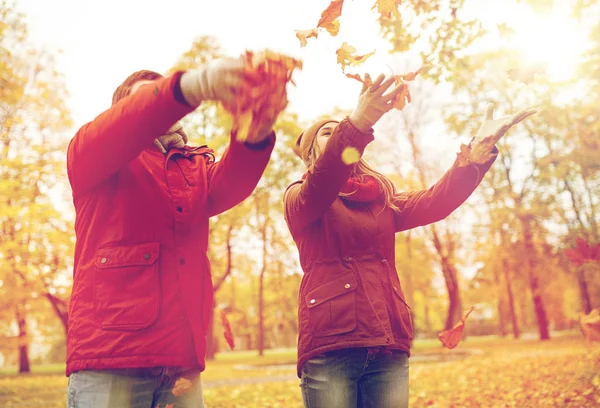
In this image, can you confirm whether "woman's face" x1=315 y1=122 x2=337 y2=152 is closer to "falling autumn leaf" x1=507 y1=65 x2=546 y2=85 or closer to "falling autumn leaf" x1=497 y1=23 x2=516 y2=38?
"falling autumn leaf" x1=507 y1=65 x2=546 y2=85

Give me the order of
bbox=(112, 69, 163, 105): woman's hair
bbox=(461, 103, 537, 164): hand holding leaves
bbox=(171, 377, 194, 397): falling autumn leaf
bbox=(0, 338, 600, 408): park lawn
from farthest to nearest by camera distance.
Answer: bbox=(0, 338, 600, 408): park lawn, bbox=(461, 103, 537, 164): hand holding leaves, bbox=(112, 69, 163, 105): woman's hair, bbox=(171, 377, 194, 397): falling autumn leaf

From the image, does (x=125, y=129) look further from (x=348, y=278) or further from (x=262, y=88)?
(x=348, y=278)

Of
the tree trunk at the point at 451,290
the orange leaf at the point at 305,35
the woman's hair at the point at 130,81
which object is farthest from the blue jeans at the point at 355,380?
the tree trunk at the point at 451,290

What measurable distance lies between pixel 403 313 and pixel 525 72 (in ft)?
9.77

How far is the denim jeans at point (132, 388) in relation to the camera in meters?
1.84

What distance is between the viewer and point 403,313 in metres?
2.56

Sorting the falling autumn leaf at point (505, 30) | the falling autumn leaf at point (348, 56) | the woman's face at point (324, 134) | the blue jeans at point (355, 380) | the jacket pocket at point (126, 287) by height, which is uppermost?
the falling autumn leaf at point (505, 30)

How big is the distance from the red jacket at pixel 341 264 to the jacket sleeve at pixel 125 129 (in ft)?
2.63

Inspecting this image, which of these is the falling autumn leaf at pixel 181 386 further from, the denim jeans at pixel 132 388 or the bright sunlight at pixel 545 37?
the bright sunlight at pixel 545 37

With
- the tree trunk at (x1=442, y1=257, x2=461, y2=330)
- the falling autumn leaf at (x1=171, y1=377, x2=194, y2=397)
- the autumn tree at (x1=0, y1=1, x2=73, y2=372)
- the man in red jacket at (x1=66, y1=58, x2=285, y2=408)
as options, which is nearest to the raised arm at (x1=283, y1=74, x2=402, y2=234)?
the man in red jacket at (x1=66, y1=58, x2=285, y2=408)

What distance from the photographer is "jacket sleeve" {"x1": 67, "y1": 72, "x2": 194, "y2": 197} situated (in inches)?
65.6

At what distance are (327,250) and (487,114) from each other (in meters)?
1.24

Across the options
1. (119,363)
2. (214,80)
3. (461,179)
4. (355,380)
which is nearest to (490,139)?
(461,179)

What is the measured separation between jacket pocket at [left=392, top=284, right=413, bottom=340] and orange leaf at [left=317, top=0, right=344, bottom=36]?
1.42 metres
